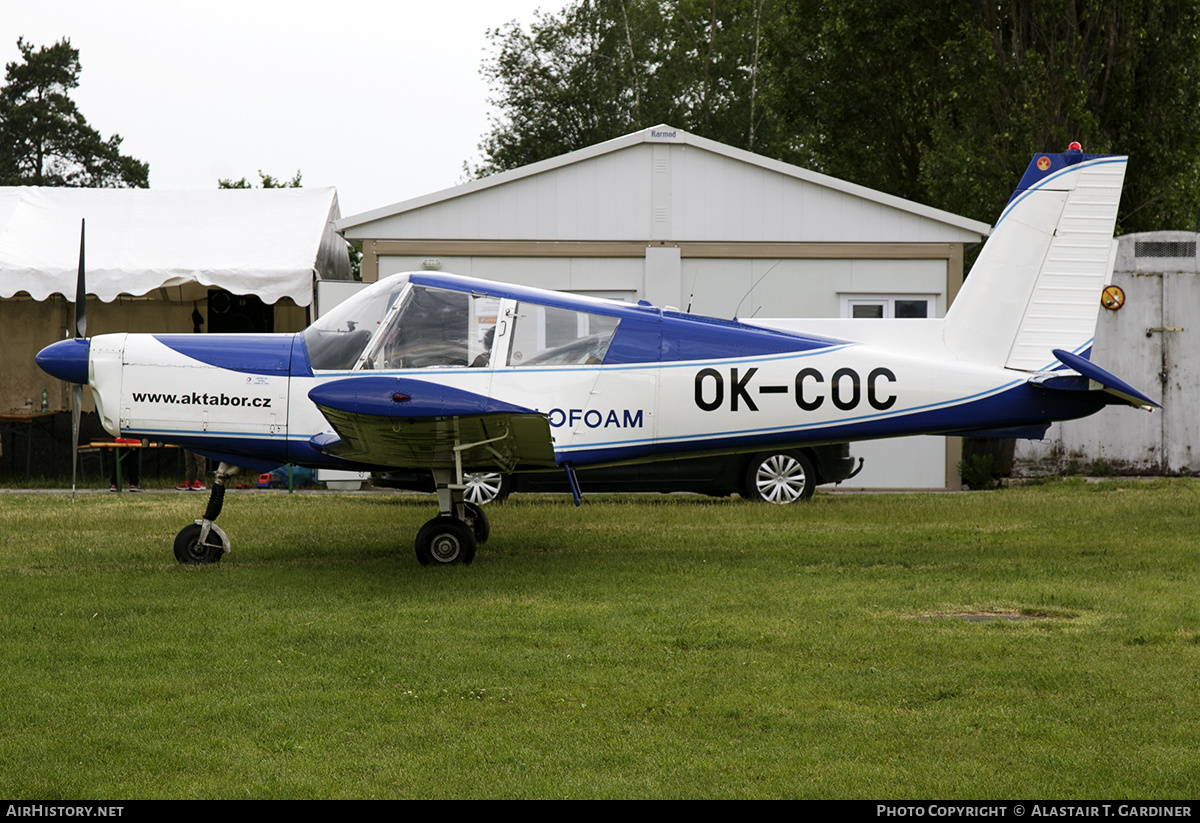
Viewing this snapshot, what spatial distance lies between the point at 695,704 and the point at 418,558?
3.93 m

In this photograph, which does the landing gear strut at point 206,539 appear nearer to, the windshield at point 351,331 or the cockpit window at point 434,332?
the windshield at point 351,331

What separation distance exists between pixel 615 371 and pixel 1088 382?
11.5ft

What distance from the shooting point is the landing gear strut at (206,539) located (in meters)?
8.34

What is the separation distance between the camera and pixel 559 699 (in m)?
4.84

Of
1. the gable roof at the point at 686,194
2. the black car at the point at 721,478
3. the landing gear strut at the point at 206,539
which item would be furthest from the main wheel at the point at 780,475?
the landing gear strut at the point at 206,539

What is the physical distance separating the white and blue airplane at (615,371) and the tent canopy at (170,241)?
6.60 meters

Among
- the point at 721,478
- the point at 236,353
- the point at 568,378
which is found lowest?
the point at 721,478

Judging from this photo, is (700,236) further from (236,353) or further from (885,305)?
(236,353)

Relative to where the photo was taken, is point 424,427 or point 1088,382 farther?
point 1088,382

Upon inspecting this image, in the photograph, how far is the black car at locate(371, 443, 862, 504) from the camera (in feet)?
40.3

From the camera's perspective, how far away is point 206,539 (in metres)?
8.36

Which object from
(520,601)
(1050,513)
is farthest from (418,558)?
(1050,513)

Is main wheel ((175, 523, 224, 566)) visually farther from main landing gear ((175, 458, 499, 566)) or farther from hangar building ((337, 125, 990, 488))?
hangar building ((337, 125, 990, 488))

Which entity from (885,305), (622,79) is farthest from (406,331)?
(622,79)
